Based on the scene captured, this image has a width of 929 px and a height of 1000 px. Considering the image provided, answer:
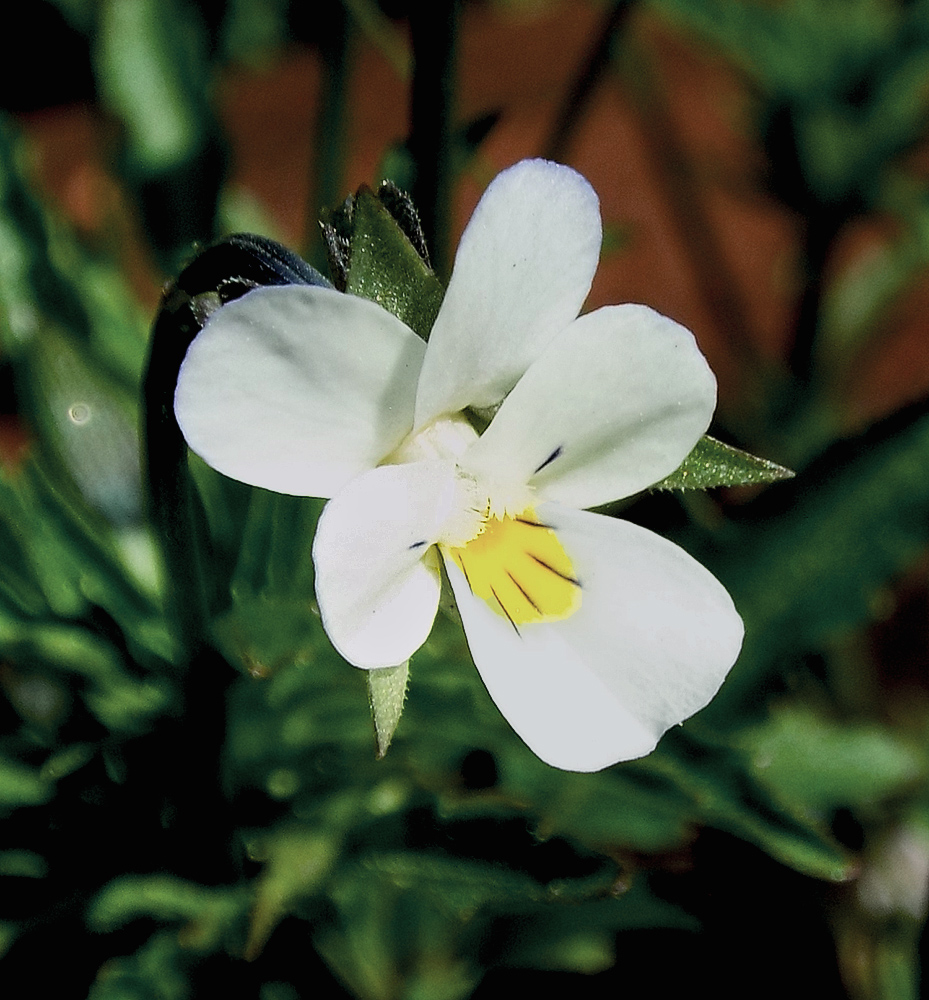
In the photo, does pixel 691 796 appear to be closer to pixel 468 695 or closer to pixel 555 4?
pixel 468 695

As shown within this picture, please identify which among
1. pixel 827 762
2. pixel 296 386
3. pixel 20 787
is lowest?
pixel 827 762

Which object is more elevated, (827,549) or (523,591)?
(523,591)

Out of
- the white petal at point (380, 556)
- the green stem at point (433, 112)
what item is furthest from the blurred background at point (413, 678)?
the white petal at point (380, 556)

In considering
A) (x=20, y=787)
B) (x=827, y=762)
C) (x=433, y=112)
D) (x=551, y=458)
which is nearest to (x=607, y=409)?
(x=551, y=458)

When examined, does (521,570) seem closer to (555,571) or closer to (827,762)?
(555,571)

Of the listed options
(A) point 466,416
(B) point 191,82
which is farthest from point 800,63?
(A) point 466,416

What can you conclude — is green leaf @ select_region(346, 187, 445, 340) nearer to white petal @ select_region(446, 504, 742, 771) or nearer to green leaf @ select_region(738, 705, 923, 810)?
white petal @ select_region(446, 504, 742, 771)

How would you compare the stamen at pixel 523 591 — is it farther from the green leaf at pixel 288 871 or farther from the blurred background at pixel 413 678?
the green leaf at pixel 288 871

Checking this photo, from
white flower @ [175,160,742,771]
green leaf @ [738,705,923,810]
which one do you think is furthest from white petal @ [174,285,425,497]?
green leaf @ [738,705,923,810]
